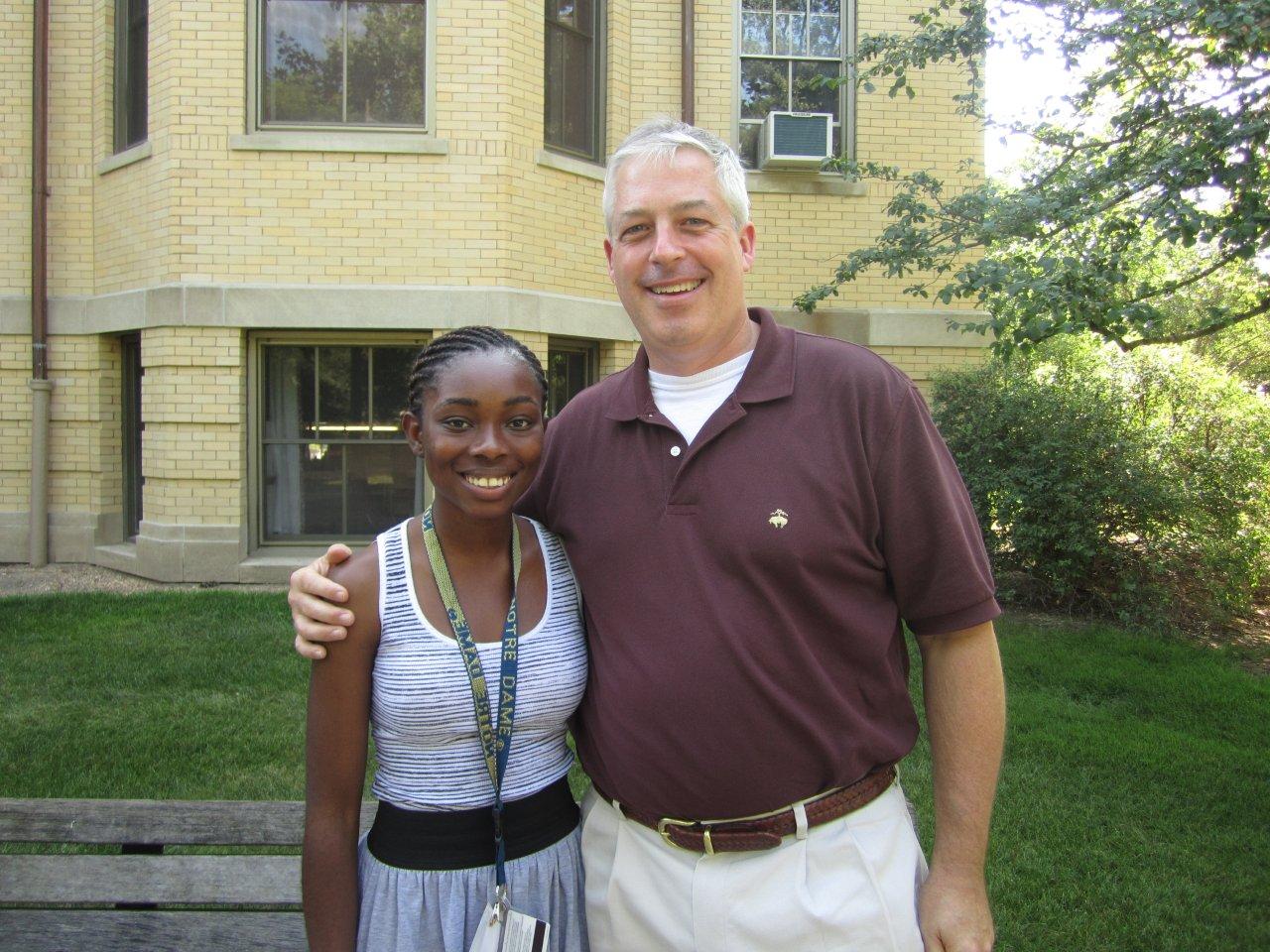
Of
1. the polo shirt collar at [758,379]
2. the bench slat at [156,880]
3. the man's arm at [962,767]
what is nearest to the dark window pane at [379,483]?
the bench slat at [156,880]

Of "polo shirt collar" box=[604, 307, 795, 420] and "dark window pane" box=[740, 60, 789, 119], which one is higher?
"dark window pane" box=[740, 60, 789, 119]

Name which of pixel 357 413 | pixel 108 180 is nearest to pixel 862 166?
pixel 357 413

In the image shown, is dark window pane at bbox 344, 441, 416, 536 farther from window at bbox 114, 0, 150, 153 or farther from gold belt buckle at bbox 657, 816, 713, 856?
gold belt buckle at bbox 657, 816, 713, 856

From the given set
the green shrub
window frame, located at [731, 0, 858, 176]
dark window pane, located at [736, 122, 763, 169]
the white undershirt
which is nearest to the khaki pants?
the white undershirt

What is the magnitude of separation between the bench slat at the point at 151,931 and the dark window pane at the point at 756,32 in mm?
9580

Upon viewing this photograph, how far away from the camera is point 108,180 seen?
387 inches

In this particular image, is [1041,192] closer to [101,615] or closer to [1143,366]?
[1143,366]

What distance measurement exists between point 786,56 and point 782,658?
9.68 meters

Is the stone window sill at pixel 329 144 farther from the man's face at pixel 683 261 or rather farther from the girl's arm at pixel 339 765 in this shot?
the girl's arm at pixel 339 765

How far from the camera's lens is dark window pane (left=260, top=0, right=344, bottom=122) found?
9.30 metres

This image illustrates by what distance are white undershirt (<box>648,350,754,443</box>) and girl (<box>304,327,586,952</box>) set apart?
0.28 metres

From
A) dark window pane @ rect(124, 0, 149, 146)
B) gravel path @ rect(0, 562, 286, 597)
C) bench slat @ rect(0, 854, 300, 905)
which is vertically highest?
dark window pane @ rect(124, 0, 149, 146)

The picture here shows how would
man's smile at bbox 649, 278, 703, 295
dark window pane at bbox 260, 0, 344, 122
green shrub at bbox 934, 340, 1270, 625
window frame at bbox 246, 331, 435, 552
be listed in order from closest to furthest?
man's smile at bbox 649, 278, 703, 295 < green shrub at bbox 934, 340, 1270, 625 < dark window pane at bbox 260, 0, 344, 122 < window frame at bbox 246, 331, 435, 552

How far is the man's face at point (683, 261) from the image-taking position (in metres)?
2.24
